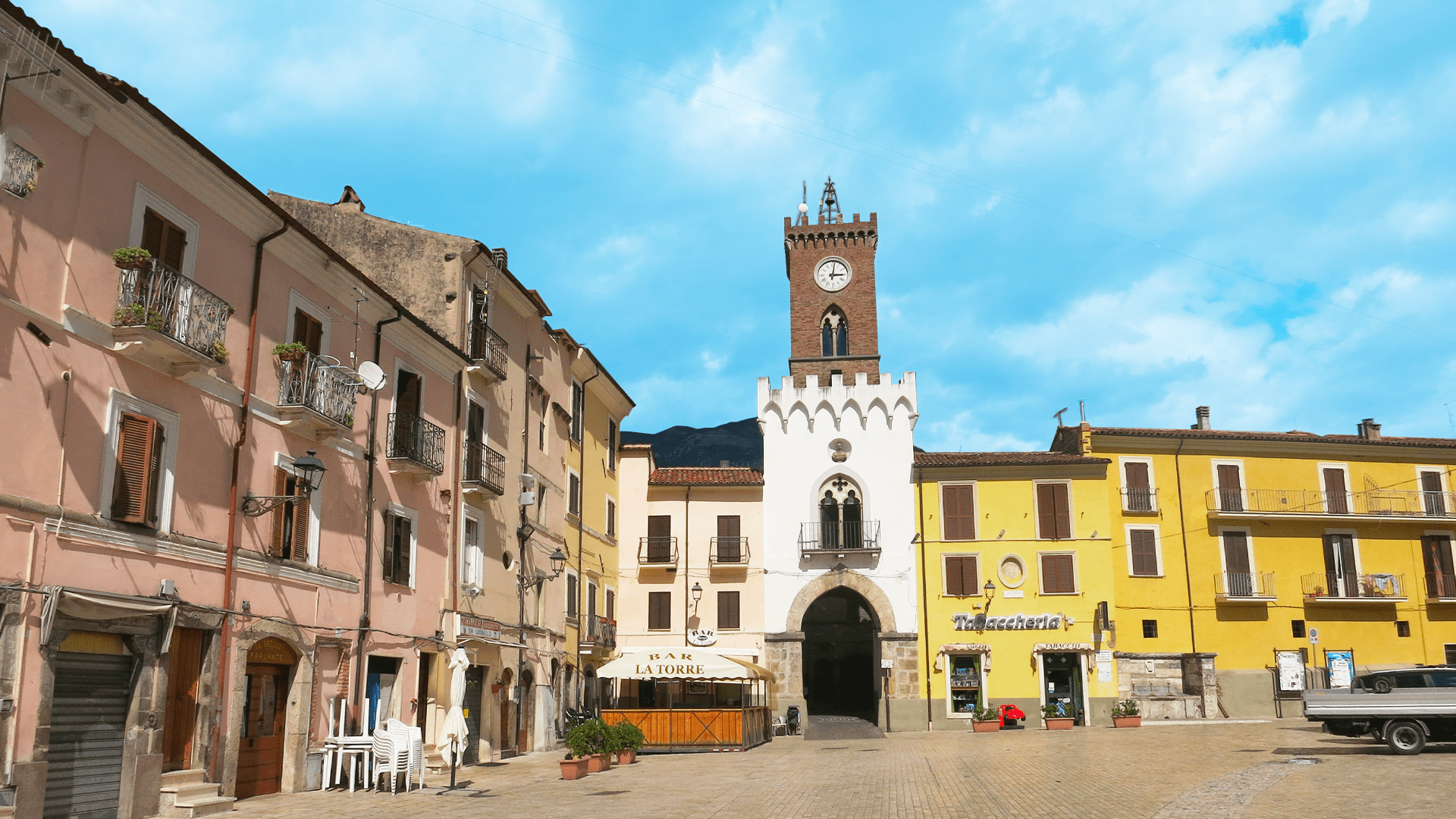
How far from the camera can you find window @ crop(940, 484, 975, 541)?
39.5 metres

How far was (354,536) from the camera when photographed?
1984 centimetres

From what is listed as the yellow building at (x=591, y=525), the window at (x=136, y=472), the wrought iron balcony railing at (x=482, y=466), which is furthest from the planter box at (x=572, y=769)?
the yellow building at (x=591, y=525)

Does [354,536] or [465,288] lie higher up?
[465,288]

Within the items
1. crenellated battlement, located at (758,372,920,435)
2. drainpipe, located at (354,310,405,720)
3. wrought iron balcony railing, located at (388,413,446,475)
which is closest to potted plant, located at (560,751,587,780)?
drainpipe, located at (354,310,405,720)

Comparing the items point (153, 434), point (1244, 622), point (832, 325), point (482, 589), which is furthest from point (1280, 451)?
point (153, 434)

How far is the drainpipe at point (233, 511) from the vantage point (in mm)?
15625

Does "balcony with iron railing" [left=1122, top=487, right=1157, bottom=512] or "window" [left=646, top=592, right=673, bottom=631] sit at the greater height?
"balcony with iron railing" [left=1122, top=487, right=1157, bottom=512]

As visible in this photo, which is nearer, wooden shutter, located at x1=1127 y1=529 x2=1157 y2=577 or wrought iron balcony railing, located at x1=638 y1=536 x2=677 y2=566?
wooden shutter, located at x1=1127 y1=529 x2=1157 y2=577

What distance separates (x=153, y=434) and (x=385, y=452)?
6.85m

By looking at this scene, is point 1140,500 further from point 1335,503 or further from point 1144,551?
point 1335,503

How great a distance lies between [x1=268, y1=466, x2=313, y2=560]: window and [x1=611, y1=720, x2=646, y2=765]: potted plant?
8434 millimetres

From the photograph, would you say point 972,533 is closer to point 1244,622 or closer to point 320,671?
point 1244,622

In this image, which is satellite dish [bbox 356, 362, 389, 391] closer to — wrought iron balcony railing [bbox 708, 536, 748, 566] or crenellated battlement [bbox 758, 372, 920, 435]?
wrought iron balcony railing [bbox 708, 536, 748, 566]

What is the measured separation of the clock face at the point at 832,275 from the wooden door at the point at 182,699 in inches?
1311
